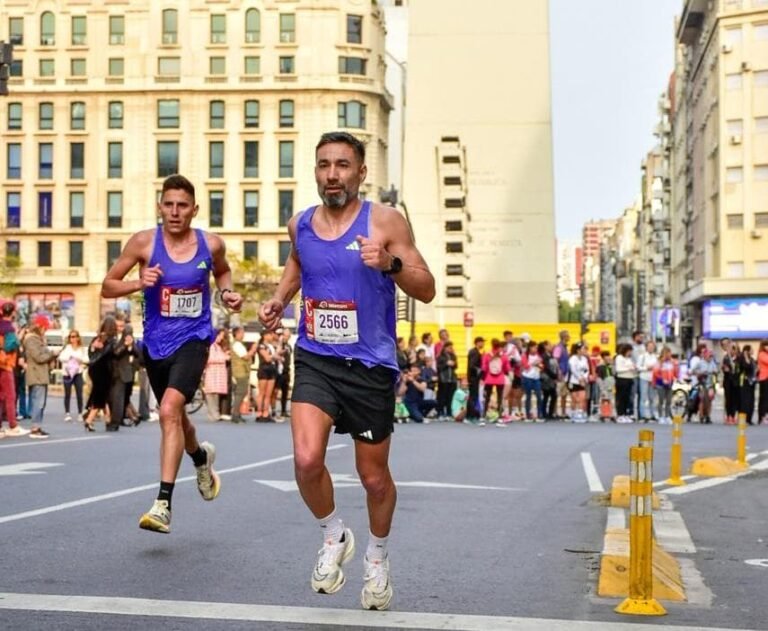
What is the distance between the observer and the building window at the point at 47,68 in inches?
3890

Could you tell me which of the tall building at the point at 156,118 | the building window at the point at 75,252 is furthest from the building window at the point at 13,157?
the building window at the point at 75,252

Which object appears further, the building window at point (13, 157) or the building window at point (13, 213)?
the building window at point (13, 157)

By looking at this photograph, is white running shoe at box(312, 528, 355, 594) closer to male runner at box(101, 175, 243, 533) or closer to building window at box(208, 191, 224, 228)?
male runner at box(101, 175, 243, 533)

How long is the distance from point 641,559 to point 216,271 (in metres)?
3.97

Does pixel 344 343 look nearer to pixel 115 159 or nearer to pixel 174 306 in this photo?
pixel 174 306

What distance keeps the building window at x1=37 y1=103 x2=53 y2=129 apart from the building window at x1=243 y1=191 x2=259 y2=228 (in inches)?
508

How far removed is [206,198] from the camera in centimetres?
→ 9738

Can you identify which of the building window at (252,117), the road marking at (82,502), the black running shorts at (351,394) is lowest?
the road marking at (82,502)

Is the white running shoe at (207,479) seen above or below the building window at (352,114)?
below

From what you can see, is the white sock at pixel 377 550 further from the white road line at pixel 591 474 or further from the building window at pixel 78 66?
the building window at pixel 78 66

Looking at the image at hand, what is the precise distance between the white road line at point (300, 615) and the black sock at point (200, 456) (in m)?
3.07

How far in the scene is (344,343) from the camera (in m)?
6.69

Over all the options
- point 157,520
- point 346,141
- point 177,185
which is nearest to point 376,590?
point 346,141

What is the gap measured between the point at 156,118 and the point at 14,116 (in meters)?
8.91
